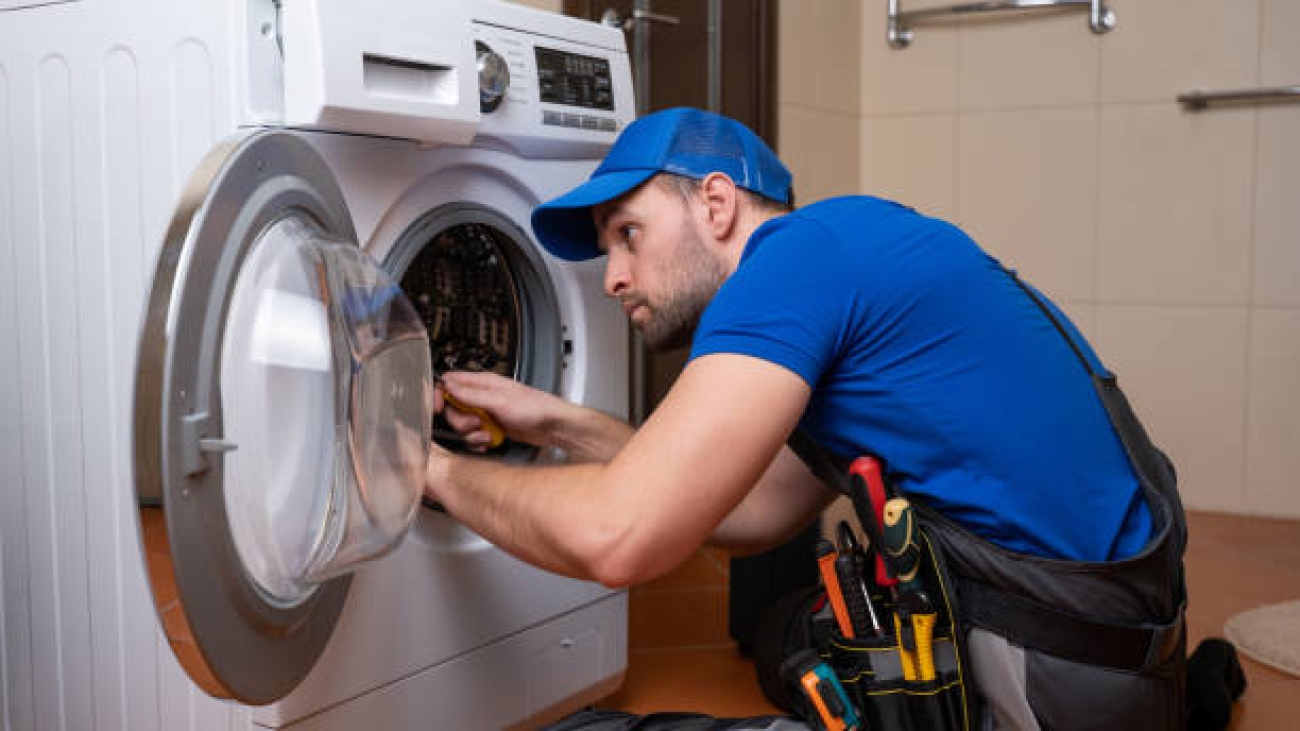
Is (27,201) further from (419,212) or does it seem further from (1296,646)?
(1296,646)

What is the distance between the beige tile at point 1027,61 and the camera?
3141 mm

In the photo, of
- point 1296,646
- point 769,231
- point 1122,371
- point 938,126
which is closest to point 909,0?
point 938,126

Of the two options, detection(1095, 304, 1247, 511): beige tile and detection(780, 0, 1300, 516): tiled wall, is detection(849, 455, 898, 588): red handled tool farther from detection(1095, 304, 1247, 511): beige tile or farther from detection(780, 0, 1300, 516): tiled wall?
detection(1095, 304, 1247, 511): beige tile

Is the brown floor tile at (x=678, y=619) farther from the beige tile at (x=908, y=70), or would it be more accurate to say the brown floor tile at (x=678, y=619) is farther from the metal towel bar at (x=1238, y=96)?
the metal towel bar at (x=1238, y=96)

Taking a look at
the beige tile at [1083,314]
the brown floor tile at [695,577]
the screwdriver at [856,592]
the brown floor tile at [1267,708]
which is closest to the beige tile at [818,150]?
the beige tile at [1083,314]

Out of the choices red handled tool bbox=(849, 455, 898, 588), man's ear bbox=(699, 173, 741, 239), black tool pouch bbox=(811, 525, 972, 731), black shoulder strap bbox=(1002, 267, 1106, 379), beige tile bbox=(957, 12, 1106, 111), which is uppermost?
beige tile bbox=(957, 12, 1106, 111)

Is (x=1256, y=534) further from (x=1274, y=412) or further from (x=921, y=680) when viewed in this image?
(x=921, y=680)

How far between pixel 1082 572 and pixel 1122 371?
2.29m

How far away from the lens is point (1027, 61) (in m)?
3.21

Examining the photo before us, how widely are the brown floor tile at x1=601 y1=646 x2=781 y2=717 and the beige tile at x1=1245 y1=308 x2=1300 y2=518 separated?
172 centimetres

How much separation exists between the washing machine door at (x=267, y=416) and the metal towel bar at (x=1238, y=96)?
258 centimetres

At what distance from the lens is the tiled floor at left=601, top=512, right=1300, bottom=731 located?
1896 mm

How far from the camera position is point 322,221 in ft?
3.51

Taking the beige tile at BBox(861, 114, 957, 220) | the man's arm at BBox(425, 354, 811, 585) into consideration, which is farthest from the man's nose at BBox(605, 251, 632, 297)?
the beige tile at BBox(861, 114, 957, 220)
